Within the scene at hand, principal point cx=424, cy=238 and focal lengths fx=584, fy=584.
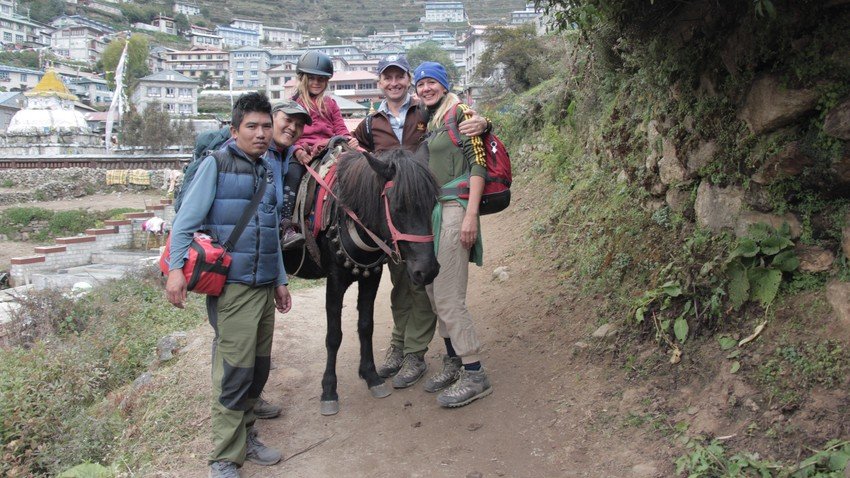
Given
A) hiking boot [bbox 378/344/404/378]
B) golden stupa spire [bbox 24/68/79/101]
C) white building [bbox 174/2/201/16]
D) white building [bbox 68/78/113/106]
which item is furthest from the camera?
white building [bbox 174/2/201/16]

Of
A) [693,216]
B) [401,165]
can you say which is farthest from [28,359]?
[693,216]

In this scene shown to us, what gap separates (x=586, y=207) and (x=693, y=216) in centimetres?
254

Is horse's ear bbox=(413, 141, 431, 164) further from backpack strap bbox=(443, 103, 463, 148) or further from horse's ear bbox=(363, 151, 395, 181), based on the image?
horse's ear bbox=(363, 151, 395, 181)

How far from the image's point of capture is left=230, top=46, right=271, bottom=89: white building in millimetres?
91250

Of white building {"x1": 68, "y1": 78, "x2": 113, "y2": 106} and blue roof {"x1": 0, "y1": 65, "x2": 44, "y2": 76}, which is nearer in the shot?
blue roof {"x1": 0, "y1": 65, "x2": 44, "y2": 76}

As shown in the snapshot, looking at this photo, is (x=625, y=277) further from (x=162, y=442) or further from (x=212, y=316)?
(x=162, y=442)

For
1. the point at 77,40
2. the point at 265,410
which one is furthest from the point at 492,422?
the point at 77,40

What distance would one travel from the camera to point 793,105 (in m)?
3.26

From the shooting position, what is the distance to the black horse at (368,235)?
3.66m

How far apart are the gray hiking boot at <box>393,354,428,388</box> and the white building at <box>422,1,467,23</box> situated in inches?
5432

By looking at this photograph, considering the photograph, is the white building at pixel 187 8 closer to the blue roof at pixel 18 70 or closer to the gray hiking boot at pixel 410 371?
the blue roof at pixel 18 70

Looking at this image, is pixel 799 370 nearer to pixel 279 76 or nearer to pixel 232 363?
pixel 232 363

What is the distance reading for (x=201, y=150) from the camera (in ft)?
12.9

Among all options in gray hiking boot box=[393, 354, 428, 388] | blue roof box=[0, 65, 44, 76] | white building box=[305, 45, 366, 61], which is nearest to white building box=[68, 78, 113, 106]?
blue roof box=[0, 65, 44, 76]
